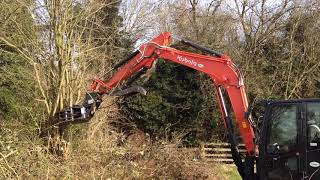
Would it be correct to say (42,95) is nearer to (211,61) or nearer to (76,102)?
(76,102)

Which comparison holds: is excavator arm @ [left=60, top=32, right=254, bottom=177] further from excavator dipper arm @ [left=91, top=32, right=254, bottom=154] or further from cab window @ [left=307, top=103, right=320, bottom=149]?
cab window @ [left=307, top=103, right=320, bottom=149]

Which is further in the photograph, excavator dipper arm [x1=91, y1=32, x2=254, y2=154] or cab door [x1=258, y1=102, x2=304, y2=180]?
excavator dipper arm [x1=91, y1=32, x2=254, y2=154]

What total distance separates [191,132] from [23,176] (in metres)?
11.8

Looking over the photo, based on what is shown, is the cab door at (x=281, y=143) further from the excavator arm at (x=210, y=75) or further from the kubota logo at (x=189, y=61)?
the kubota logo at (x=189, y=61)

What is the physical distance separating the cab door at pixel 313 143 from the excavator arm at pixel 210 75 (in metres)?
1.78

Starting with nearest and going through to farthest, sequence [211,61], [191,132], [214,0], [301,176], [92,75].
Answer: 1. [301,176]
2. [211,61]
3. [92,75]
4. [191,132]
5. [214,0]

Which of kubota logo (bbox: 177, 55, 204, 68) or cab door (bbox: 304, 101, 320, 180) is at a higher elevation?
kubota logo (bbox: 177, 55, 204, 68)

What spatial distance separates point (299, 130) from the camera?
26.2 ft

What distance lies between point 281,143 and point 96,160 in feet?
12.3

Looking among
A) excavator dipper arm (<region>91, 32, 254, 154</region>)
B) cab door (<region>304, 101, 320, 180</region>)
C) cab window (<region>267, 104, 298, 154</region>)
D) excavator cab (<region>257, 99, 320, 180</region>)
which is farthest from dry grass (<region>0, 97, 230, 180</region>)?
cab door (<region>304, 101, 320, 180</region>)

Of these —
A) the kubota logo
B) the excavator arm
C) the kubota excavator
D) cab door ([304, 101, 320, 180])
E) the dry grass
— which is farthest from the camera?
the kubota logo

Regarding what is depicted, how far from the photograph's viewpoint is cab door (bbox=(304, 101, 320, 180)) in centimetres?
777

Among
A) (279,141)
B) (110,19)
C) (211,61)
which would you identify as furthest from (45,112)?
(110,19)

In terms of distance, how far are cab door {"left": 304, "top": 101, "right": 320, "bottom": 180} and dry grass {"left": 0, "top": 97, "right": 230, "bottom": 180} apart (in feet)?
11.5
